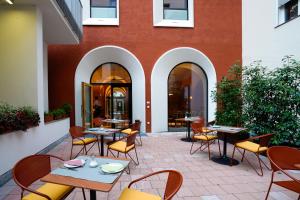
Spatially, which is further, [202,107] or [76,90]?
[202,107]

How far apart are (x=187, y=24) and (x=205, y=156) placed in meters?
6.11

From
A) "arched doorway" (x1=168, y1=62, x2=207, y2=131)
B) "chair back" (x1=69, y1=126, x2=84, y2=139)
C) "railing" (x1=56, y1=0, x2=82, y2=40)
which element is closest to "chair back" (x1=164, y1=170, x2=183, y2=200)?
"chair back" (x1=69, y1=126, x2=84, y2=139)

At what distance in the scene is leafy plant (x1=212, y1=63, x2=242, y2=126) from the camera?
22.4 ft

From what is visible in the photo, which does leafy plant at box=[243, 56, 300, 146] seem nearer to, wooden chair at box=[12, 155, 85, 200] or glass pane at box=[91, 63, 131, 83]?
wooden chair at box=[12, 155, 85, 200]

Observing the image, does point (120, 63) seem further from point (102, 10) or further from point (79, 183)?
point (79, 183)

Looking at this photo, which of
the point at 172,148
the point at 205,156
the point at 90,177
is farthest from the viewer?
the point at 172,148

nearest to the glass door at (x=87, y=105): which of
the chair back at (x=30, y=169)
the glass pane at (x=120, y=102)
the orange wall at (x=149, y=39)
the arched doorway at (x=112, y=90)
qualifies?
the arched doorway at (x=112, y=90)

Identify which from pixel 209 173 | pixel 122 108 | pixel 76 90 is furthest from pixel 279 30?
pixel 76 90

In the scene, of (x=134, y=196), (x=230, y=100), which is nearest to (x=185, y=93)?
(x=230, y=100)

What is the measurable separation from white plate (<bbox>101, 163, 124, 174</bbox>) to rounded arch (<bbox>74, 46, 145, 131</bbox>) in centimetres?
700

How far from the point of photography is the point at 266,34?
8.23 metres

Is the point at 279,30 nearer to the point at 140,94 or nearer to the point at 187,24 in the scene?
the point at 187,24

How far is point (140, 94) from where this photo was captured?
9.43 metres

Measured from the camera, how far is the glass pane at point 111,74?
10031mm
